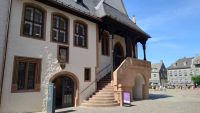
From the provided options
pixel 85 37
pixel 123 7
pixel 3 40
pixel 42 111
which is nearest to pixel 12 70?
pixel 3 40

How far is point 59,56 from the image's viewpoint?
14.6 metres

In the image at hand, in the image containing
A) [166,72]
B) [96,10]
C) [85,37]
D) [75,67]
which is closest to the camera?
[75,67]

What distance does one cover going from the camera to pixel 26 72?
12.7 metres

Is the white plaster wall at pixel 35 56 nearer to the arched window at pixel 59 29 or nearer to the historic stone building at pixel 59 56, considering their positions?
the historic stone building at pixel 59 56

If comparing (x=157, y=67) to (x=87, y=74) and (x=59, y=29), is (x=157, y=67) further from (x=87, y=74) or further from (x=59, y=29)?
(x=59, y=29)

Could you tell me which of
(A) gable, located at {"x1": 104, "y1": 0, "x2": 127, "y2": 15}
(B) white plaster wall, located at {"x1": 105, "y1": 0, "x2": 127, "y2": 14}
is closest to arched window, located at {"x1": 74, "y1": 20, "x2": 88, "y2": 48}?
(A) gable, located at {"x1": 104, "y1": 0, "x2": 127, "y2": 15}

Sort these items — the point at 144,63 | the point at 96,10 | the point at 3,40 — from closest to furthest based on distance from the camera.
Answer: the point at 3,40 → the point at 96,10 → the point at 144,63

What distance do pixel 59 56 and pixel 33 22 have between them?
288 centimetres

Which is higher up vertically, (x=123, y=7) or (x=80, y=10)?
(x=123, y=7)

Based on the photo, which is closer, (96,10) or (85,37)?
(85,37)

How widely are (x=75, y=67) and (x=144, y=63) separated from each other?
898 cm

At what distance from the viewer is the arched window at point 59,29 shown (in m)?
14.8

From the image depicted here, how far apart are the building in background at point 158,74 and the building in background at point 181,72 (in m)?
3.17

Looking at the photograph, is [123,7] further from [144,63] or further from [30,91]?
[30,91]
